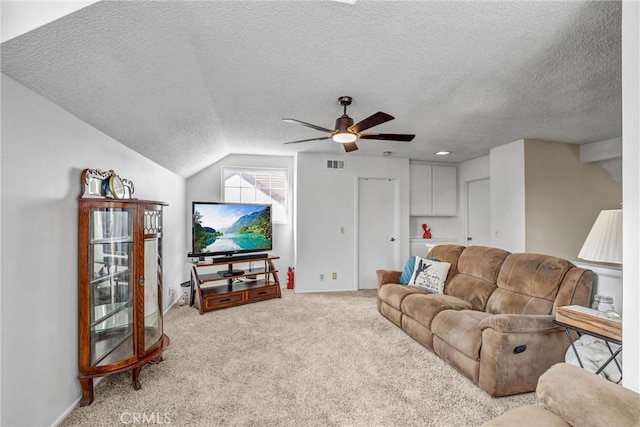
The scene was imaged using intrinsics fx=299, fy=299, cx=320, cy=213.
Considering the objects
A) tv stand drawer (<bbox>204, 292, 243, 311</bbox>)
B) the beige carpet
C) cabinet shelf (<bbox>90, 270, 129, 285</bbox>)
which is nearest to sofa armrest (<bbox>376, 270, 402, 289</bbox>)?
the beige carpet

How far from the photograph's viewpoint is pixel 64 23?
1.30 metres

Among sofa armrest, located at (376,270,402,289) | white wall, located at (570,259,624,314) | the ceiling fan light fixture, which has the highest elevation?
the ceiling fan light fixture

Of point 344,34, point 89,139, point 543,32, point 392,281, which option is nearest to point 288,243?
point 392,281

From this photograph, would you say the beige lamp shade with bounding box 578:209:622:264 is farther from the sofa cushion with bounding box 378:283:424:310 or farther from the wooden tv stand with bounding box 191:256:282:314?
the wooden tv stand with bounding box 191:256:282:314

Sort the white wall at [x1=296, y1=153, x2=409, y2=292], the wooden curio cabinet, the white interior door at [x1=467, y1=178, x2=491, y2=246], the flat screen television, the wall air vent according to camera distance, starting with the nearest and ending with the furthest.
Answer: the wooden curio cabinet < the flat screen television < the white wall at [x1=296, y1=153, x2=409, y2=292] < the wall air vent < the white interior door at [x1=467, y1=178, x2=491, y2=246]

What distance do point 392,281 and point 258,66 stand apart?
2980 millimetres

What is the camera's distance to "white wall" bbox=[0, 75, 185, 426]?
4.78 ft

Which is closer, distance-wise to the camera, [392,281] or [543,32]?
[543,32]

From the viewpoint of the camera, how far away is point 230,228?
444 centimetres

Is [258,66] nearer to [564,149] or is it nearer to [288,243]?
[288,243]

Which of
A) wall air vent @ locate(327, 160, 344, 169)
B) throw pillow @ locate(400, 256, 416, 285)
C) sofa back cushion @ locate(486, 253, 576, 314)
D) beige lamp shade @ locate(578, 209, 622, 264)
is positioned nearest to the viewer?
beige lamp shade @ locate(578, 209, 622, 264)

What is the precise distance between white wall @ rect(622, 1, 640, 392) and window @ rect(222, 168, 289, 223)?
4.51 meters

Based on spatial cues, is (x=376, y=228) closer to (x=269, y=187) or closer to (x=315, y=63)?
(x=269, y=187)

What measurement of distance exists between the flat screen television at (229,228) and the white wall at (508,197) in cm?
354
